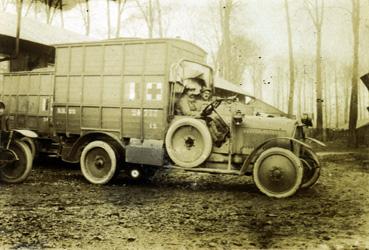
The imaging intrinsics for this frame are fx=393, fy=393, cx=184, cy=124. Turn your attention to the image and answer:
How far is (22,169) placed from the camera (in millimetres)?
7910

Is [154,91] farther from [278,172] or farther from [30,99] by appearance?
[30,99]

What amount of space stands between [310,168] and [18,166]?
584 centimetres

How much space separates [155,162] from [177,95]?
1520 mm

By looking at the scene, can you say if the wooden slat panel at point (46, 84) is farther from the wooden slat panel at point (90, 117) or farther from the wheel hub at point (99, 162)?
the wheel hub at point (99, 162)

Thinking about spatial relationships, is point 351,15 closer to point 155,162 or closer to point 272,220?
point 155,162

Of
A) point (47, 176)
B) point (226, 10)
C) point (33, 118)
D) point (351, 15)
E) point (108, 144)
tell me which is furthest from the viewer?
point (226, 10)

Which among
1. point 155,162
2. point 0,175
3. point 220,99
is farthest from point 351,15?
point 0,175

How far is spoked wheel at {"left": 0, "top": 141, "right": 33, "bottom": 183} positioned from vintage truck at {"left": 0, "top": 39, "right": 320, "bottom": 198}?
3.44 ft

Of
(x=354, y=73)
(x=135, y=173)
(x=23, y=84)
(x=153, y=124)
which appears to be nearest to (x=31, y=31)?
(x=23, y=84)

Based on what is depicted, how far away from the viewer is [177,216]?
5559mm

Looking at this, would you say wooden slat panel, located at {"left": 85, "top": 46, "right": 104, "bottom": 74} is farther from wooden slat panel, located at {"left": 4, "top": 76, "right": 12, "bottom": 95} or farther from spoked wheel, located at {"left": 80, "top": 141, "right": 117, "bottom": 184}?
wooden slat panel, located at {"left": 4, "top": 76, "right": 12, "bottom": 95}

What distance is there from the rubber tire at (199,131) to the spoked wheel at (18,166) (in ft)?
9.18

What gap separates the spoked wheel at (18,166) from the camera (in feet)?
25.7

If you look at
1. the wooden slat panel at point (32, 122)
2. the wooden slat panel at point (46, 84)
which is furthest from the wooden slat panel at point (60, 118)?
the wooden slat panel at point (32, 122)
